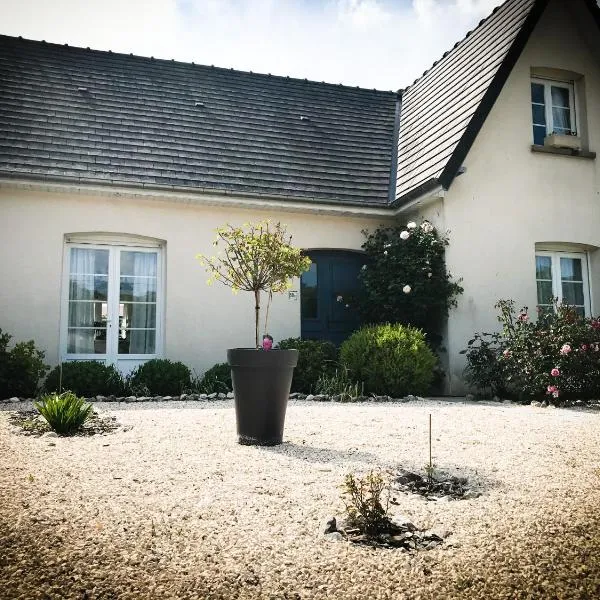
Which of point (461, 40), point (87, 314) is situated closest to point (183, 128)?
point (87, 314)

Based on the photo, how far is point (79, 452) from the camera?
12.9ft

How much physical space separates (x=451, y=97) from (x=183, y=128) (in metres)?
5.10

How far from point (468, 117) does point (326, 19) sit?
14.0 ft

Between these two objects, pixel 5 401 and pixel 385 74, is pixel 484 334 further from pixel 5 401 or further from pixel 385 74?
A: pixel 385 74

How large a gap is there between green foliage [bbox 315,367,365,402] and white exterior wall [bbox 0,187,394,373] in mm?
1643

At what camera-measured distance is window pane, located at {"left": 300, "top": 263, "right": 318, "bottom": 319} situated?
9.87 m

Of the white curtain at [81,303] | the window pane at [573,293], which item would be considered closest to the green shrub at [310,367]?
the white curtain at [81,303]

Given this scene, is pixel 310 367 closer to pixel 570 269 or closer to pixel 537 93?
pixel 570 269

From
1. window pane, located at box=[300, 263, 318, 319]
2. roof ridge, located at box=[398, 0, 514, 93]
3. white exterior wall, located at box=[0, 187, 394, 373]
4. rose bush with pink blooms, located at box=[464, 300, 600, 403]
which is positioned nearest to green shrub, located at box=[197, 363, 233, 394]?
white exterior wall, located at box=[0, 187, 394, 373]

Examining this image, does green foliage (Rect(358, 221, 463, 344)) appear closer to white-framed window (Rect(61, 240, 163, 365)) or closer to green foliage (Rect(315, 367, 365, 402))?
green foliage (Rect(315, 367, 365, 402))

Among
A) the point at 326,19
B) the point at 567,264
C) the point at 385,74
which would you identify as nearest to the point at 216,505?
the point at 326,19

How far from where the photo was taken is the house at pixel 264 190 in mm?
8734

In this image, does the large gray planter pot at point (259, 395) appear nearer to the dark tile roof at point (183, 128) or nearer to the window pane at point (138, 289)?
the window pane at point (138, 289)

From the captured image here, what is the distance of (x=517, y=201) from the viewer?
31.7ft
